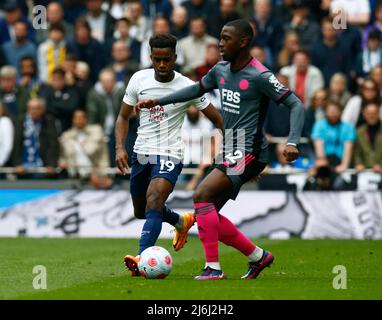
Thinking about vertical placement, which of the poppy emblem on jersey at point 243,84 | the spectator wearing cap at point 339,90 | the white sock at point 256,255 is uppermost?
the poppy emblem on jersey at point 243,84

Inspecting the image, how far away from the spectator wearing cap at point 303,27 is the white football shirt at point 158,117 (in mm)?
10302

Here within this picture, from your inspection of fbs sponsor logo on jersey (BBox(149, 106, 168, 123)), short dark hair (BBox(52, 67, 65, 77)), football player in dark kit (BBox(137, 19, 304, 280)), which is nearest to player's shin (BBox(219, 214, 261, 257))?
football player in dark kit (BBox(137, 19, 304, 280))

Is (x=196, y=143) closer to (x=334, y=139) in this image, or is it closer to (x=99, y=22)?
(x=334, y=139)

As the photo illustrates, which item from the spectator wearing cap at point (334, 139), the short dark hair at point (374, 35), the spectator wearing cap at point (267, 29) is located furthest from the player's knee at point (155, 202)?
the spectator wearing cap at point (267, 29)

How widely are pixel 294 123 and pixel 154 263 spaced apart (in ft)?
6.83

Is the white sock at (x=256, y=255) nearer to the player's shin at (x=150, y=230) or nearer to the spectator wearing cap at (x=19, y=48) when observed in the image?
the player's shin at (x=150, y=230)

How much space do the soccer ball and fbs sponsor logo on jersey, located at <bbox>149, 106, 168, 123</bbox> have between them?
1.75 m

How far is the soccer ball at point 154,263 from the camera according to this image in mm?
11859

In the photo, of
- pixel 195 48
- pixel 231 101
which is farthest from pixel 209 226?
pixel 195 48

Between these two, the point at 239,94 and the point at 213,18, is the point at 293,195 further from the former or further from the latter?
the point at 239,94

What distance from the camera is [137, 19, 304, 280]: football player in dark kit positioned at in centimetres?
1177

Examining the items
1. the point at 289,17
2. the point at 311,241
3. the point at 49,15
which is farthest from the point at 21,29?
the point at 311,241

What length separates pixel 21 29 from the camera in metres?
23.0

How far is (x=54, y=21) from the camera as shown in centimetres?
2334
